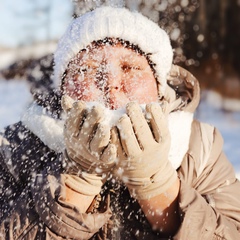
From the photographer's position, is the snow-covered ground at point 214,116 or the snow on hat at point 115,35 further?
the snow-covered ground at point 214,116

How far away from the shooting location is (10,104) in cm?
1434

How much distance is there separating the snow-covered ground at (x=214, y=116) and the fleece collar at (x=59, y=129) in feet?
8.86

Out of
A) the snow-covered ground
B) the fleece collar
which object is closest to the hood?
the fleece collar

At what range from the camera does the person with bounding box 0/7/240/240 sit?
4.75 feet

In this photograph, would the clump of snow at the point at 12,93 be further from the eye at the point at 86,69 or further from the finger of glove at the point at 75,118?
the finger of glove at the point at 75,118

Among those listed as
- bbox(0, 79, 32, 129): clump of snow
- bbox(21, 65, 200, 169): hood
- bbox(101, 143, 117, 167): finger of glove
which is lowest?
bbox(0, 79, 32, 129): clump of snow

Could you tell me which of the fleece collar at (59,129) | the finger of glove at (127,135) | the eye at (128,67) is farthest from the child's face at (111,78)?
the finger of glove at (127,135)

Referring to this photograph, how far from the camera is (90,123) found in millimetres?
1401

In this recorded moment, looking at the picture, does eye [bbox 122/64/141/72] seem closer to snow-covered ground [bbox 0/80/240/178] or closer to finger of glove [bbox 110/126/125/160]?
finger of glove [bbox 110/126/125/160]

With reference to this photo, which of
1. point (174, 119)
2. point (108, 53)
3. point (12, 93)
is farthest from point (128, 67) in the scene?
point (12, 93)

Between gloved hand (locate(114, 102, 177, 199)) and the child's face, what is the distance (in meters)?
0.24

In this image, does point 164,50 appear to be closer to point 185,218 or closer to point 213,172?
point 213,172

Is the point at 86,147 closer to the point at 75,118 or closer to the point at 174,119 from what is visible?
the point at 75,118

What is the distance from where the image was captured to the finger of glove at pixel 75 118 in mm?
1402
